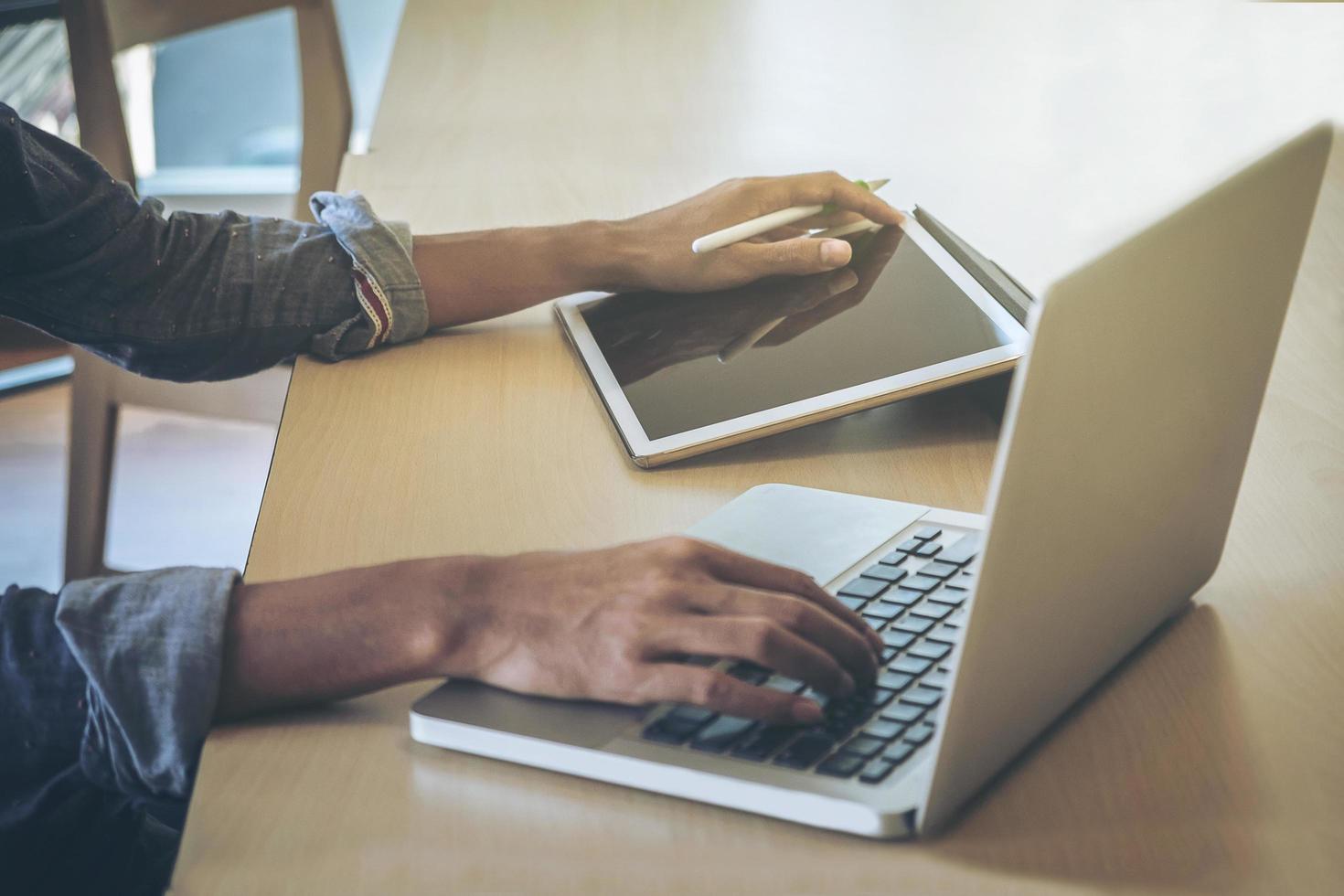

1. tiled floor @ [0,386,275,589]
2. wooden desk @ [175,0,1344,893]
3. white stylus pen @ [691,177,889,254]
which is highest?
white stylus pen @ [691,177,889,254]

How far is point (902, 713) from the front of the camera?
0.51 metres

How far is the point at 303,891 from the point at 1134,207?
3.06 feet

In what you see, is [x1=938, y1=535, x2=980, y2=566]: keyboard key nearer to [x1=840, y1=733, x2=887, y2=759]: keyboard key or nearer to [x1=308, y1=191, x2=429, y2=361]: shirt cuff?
[x1=840, y1=733, x2=887, y2=759]: keyboard key

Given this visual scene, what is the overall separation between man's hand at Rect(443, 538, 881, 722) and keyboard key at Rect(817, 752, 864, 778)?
0.8 inches

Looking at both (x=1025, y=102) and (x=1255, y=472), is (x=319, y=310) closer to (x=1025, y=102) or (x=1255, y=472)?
(x=1255, y=472)

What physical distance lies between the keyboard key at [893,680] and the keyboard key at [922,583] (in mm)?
70

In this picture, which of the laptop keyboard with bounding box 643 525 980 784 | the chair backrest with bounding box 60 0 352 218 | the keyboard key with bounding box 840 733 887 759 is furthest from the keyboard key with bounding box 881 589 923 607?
the chair backrest with bounding box 60 0 352 218

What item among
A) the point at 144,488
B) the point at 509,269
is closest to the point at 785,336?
the point at 509,269

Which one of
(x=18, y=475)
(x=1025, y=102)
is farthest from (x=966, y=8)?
(x=18, y=475)

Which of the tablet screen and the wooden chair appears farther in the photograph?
the wooden chair

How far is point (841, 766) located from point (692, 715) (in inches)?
2.6

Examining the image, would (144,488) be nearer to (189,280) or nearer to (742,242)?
(189,280)

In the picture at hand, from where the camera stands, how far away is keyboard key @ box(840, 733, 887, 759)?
1.61ft

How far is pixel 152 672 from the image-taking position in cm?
56
